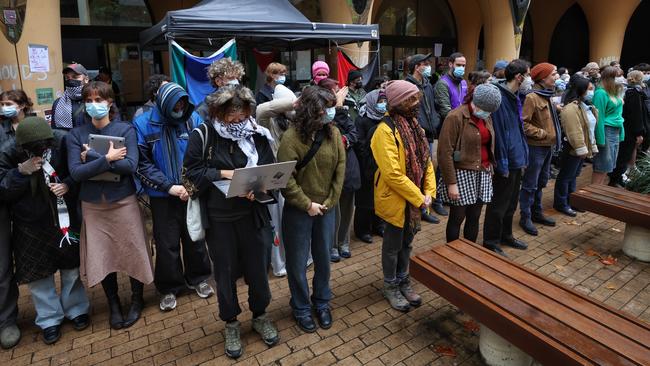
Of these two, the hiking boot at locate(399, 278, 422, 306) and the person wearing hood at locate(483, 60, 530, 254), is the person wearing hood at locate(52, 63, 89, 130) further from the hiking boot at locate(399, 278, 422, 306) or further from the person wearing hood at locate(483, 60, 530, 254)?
the person wearing hood at locate(483, 60, 530, 254)

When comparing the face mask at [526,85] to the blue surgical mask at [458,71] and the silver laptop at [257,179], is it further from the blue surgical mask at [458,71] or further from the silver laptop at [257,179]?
the silver laptop at [257,179]

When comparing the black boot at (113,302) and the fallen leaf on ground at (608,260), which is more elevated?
the black boot at (113,302)

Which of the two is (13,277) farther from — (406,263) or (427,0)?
(427,0)

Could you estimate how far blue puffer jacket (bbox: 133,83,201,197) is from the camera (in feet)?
10.0

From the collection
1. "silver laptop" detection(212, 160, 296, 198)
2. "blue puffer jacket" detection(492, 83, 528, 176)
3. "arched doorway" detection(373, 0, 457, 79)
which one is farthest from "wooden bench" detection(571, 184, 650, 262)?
"arched doorway" detection(373, 0, 457, 79)

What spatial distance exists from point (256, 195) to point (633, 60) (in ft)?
63.4

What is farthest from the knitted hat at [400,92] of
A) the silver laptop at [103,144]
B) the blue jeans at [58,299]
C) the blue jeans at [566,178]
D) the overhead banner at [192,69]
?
the blue jeans at [566,178]

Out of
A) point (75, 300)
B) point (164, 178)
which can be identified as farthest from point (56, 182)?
point (75, 300)

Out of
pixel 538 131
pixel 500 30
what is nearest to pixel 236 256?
pixel 538 131

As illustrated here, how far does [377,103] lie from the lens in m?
4.29

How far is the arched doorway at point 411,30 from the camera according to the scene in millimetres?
12633

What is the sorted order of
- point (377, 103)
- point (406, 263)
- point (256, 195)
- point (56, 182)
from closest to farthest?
point (256, 195) → point (56, 182) → point (406, 263) → point (377, 103)

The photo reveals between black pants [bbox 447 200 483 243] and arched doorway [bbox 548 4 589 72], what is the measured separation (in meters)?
15.4

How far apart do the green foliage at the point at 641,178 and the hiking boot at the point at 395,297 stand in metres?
4.13
